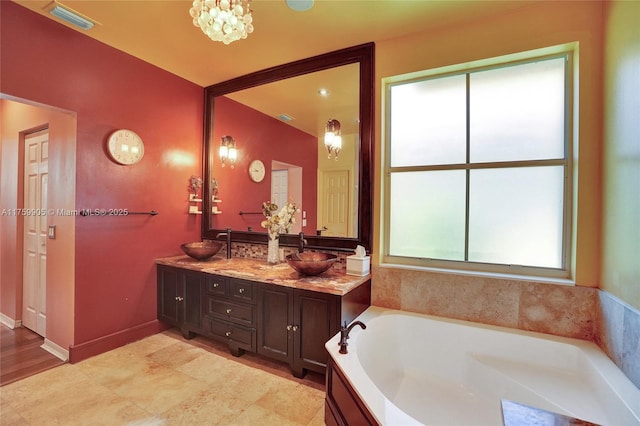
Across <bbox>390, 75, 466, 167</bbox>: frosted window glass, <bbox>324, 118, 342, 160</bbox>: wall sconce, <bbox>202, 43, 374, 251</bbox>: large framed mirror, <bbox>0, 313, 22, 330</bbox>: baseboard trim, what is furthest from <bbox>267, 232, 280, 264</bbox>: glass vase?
<bbox>0, 313, 22, 330</bbox>: baseboard trim

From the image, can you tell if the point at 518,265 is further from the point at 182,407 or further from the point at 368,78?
the point at 182,407

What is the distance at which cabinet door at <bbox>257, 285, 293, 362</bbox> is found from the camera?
2264mm

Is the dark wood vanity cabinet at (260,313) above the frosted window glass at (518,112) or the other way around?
the other way around

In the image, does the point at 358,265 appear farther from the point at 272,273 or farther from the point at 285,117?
the point at 285,117

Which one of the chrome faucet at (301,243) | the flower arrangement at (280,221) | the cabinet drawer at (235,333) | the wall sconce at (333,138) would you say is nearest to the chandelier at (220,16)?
the wall sconce at (333,138)

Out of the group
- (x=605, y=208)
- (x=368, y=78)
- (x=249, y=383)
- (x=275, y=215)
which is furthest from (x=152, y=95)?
(x=605, y=208)

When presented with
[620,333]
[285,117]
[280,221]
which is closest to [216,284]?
[280,221]

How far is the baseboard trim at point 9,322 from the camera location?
3.11 meters

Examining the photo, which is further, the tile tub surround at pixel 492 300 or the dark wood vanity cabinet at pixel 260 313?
the dark wood vanity cabinet at pixel 260 313

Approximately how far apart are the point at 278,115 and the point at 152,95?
1.35 metres

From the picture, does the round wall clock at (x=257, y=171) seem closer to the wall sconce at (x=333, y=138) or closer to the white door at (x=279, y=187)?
the white door at (x=279, y=187)

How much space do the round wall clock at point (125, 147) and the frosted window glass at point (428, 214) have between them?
2.58m

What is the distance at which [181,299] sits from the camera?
2900 mm

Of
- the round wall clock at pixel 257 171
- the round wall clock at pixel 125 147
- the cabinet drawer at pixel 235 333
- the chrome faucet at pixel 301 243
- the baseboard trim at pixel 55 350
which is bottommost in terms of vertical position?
the baseboard trim at pixel 55 350
